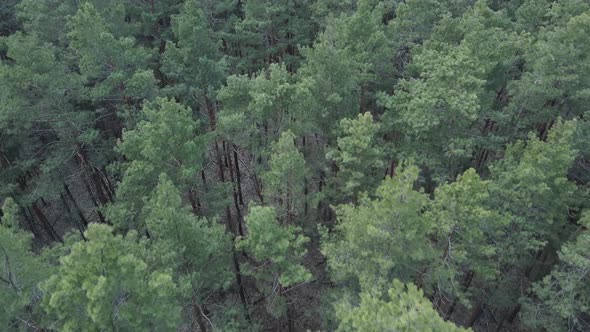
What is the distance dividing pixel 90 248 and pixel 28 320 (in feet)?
14.2

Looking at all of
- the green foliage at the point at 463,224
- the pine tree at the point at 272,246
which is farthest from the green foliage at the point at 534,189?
the pine tree at the point at 272,246

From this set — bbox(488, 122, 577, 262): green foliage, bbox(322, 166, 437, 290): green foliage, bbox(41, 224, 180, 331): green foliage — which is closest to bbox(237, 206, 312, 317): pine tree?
bbox(322, 166, 437, 290): green foliage

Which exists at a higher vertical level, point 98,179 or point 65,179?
point 65,179

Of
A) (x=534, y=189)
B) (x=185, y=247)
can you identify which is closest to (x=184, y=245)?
(x=185, y=247)

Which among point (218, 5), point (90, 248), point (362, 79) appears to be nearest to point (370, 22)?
point (362, 79)

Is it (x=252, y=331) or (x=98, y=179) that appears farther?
(x=98, y=179)

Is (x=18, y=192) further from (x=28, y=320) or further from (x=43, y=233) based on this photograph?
(x=28, y=320)

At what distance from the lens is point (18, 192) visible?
21.2 meters

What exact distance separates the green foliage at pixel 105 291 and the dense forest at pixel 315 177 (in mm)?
54

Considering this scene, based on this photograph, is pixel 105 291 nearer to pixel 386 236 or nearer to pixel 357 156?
pixel 386 236

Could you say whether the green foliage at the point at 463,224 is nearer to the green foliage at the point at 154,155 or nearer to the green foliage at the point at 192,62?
the green foliage at the point at 154,155

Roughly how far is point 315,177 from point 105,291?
41.0ft

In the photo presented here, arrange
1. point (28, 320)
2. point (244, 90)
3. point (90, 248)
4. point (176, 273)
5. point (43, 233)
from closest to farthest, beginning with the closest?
point (90, 248), point (28, 320), point (176, 273), point (244, 90), point (43, 233)

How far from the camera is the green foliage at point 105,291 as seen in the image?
1055 cm
